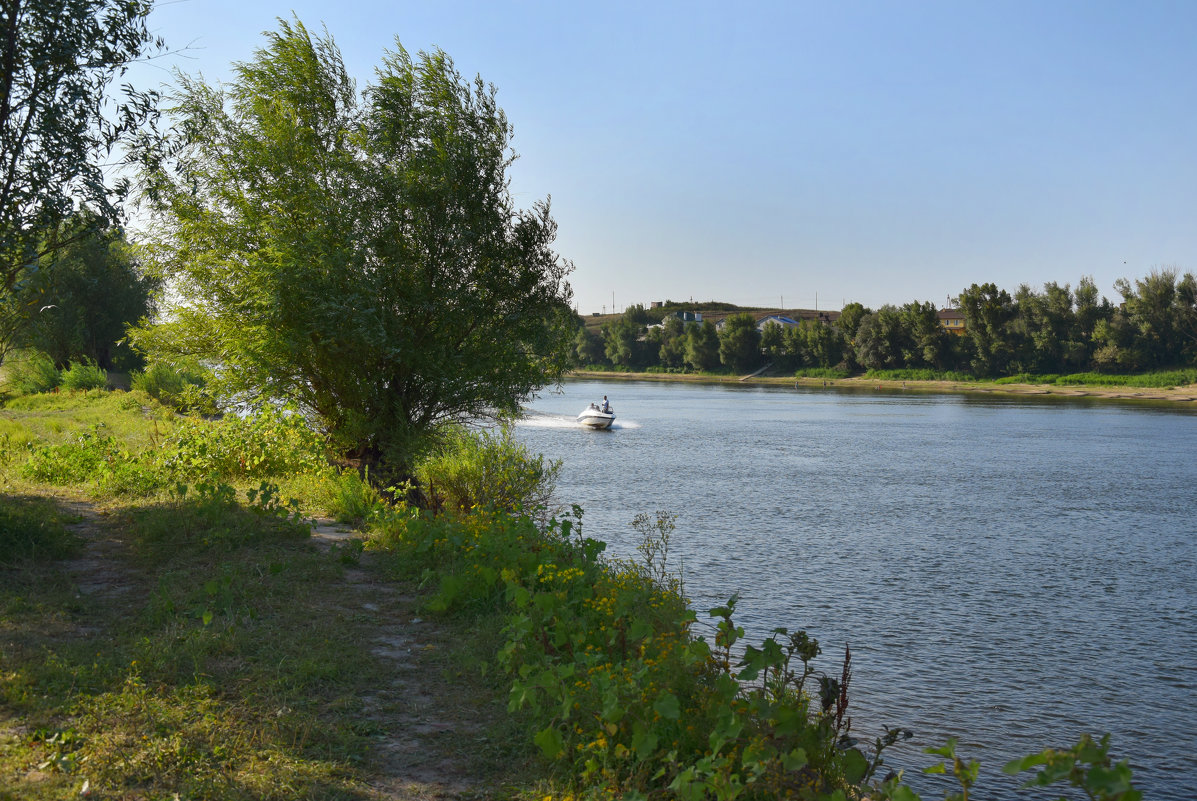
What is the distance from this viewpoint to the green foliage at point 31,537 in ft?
28.0

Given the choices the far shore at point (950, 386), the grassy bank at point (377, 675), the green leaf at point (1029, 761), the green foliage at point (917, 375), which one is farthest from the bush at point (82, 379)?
the green foliage at point (917, 375)

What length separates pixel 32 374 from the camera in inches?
1362

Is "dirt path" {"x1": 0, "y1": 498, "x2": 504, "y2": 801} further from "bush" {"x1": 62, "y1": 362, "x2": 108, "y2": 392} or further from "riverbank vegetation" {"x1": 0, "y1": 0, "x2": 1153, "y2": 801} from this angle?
"bush" {"x1": 62, "y1": 362, "x2": 108, "y2": 392}

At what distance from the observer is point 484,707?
611 cm

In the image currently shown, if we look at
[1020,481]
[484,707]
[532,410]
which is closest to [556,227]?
[484,707]

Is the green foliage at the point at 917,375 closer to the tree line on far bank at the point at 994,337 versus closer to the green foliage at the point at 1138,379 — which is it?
the tree line on far bank at the point at 994,337

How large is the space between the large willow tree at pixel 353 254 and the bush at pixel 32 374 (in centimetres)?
2253

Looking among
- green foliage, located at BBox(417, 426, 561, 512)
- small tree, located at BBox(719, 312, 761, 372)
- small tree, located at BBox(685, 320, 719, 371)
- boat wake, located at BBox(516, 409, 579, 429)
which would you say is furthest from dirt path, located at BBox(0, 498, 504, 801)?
small tree, located at BBox(685, 320, 719, 371)

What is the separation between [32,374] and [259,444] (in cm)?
2566

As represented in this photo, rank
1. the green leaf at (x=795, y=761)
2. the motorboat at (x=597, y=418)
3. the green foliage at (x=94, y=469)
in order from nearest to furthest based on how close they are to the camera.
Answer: the green leaf at (x=795, y=761)
the green foliage at (x=94, y=469)
the motorboat at (x=597, y=418)

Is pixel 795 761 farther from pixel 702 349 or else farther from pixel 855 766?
pixel 702 349

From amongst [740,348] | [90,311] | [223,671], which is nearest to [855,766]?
[223,671]

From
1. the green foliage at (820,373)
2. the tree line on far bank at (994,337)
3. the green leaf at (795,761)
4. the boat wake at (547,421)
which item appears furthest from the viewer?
the green foliage at (820,373)

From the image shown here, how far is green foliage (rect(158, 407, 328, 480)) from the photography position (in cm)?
1486
